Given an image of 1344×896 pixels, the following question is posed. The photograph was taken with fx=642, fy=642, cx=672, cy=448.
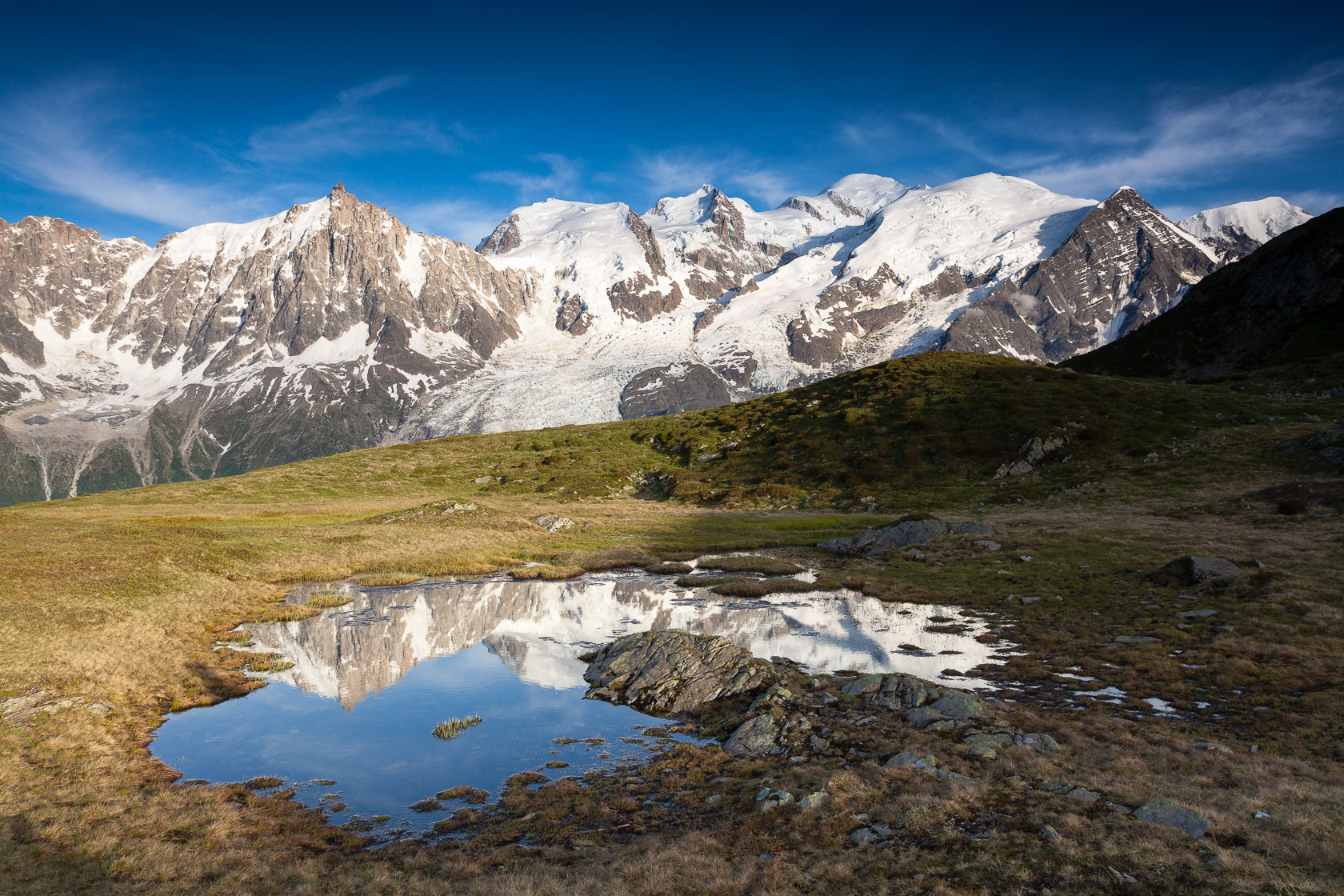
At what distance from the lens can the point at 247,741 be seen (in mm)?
20438

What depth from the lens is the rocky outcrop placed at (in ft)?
164

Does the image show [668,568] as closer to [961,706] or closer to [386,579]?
[386,579]

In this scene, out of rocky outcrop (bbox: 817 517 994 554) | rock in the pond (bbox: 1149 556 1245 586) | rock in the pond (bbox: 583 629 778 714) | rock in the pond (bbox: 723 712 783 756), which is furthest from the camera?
rocky outcrop (bbox: 817 517 994 554)

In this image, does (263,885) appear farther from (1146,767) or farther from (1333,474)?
(1333,474)

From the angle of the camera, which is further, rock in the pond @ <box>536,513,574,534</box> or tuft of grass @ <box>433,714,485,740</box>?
rock in the pond @ <box>536,513,574,534</box>

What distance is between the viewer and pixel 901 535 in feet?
169

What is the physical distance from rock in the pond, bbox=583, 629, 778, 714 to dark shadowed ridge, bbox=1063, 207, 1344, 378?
129m

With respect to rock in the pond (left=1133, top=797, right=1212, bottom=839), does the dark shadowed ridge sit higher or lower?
higher

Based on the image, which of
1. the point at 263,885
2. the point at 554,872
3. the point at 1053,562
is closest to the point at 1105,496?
the point at 1053,562

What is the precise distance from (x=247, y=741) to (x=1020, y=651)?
28.7 m

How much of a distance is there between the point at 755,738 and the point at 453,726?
32.4ft

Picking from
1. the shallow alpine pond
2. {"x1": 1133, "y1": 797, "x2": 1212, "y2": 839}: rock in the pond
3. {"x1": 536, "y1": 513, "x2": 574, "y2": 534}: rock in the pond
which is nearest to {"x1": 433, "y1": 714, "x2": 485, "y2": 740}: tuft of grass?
the shallow alpine pond

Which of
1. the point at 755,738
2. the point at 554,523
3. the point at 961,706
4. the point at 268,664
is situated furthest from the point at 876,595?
the point at 554,523

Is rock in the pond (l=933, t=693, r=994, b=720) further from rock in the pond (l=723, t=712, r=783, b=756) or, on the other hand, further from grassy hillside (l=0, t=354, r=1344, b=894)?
rock in the pond (l=723, t=712, r=783, b=756)
